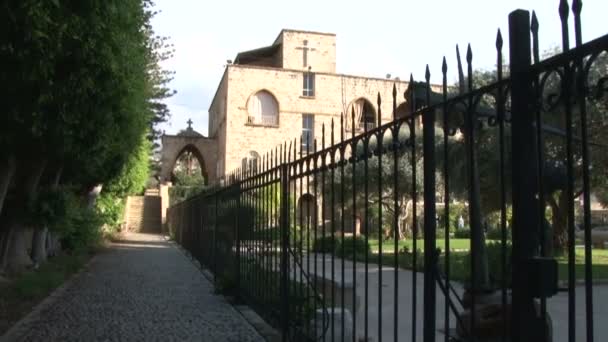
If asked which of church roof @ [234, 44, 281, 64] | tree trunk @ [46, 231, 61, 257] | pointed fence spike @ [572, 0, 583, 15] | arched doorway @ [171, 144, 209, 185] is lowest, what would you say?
tree trunk @ [46, 231, 61, 257]

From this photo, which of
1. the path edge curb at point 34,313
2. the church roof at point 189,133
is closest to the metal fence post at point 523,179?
the path edge curb at point 34,313

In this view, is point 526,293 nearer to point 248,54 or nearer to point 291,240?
point 291,240

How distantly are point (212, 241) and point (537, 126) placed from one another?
11796mm

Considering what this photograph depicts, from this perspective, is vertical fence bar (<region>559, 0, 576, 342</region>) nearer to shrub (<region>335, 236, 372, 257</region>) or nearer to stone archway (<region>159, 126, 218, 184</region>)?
shrub (<region>335, 236, 372, 257</region>)

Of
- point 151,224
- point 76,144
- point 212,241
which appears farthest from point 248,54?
point 76,144

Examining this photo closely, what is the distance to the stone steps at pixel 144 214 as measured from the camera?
143ft

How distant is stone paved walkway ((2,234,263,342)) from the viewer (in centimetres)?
747

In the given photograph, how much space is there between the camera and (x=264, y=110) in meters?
45.4

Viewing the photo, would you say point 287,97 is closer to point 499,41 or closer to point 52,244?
point 52,244

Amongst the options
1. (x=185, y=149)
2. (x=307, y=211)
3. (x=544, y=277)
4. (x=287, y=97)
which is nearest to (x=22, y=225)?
(x=307, y=211)

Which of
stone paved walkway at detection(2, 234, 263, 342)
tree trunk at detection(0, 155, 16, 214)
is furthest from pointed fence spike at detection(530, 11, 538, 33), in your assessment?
tree trunk at detection(0, 155, 16, 214)

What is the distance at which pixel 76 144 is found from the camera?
9.57 m

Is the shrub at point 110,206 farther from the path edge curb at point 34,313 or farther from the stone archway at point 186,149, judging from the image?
the stone archway at point 186,149

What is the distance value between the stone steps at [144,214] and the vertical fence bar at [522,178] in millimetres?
42049
